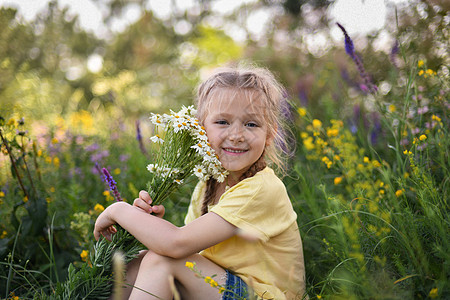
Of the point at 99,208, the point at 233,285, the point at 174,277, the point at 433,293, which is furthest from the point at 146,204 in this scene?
the point at 433,293

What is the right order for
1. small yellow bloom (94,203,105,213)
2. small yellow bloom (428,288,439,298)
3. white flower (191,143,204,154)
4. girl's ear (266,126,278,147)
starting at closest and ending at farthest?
small yellow bloom (428,288,439,298) → white flower (191,143,204,154) → girl's ear (266,126,278,147) → small yellow bloom (94,203,105,213)

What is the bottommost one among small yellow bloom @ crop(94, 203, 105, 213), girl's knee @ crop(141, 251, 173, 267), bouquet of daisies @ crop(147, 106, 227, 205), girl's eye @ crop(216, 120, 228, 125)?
girl's knee @ crop(141, 251, 173, 267)

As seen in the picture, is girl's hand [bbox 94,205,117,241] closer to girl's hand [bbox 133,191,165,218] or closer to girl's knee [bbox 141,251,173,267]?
girl's hand [bbox 133,191,165,218]

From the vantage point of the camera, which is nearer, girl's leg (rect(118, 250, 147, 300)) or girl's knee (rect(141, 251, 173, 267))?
girl's knee (rect(141, 251, 173, 267))

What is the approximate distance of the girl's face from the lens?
1646 mm

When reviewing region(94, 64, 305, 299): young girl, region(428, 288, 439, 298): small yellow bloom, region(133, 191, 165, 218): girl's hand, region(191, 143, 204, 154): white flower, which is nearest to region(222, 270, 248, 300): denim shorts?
region(94, 64, 305, 299): young girl

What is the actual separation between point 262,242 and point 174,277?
0.36 meters

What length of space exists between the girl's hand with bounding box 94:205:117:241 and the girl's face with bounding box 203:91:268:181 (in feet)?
1.66

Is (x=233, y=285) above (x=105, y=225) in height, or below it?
below

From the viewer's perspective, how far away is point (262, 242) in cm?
155

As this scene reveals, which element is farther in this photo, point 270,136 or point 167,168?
point 270,136

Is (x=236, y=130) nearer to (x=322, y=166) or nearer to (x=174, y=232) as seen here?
(x=174, y=232)

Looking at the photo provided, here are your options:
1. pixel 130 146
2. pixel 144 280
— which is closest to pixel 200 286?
pixel 144 280

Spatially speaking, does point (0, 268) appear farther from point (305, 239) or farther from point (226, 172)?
point (305, 239)
